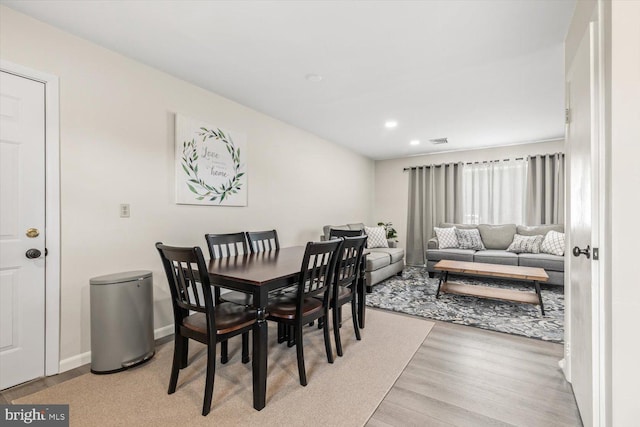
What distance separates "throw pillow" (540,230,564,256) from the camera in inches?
177

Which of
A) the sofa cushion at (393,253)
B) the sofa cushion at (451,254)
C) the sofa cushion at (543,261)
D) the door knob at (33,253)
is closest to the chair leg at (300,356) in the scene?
the door knob at (33,253)

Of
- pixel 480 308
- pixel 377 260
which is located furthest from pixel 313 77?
pixel 480 308

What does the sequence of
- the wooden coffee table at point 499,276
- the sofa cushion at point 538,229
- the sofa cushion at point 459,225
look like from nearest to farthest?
the wooden coffee table at point 499,276 → the sofa cushion at point 538,229 → the sofa cushion at point 459,225

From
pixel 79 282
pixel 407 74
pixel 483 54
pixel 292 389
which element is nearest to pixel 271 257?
pixel 292 389

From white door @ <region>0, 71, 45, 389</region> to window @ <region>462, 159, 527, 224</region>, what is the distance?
6.19 meters

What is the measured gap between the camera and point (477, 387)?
1.94 meters

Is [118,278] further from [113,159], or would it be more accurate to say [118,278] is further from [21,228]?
[113,159]

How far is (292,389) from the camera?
190 cm

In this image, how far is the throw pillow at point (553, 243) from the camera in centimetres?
450

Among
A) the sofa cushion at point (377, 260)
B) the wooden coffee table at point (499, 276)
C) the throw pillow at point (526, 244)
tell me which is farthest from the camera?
the throw pillow at point (526, 244)

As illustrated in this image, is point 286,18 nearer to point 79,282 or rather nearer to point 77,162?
point 77,162

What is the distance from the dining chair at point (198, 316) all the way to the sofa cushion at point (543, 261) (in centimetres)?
444

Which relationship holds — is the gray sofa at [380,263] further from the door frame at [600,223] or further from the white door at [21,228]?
the white door at [21,228]

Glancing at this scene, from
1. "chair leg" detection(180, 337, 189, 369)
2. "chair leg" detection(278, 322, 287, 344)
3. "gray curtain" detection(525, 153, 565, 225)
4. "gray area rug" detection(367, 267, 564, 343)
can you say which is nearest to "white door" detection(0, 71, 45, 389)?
"chair leg" detection(180, 337, 189, 369)
